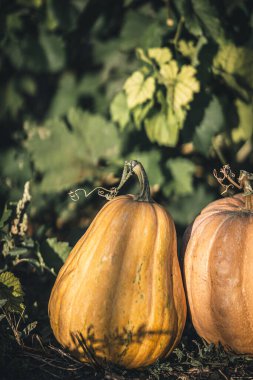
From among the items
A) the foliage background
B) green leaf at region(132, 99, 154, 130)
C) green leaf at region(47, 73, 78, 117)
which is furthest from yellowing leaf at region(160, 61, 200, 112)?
green leaf at region(47, 73, 78, 117)

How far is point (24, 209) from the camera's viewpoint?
279cm

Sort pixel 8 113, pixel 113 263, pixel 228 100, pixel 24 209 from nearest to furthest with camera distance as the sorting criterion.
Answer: pixel 113 263, pixel 24 209, pixel 228 100, pixel 8 113

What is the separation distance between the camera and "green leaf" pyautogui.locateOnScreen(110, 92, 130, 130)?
3.01 metres

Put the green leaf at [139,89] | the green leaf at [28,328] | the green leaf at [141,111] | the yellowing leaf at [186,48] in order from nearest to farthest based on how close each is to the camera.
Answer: the green leaf at [28,328] < the green leaf at [139,89] < the green leaf at [141,111] < the yellowing leaf at [186,48]

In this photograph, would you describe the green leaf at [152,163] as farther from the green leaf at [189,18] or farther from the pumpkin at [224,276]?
the pumpkin at [224,276]

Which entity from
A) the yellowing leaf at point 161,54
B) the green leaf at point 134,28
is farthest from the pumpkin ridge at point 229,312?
the green leaf at point 134,28

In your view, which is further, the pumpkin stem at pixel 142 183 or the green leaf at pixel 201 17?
the green leaf at pixel 201 17

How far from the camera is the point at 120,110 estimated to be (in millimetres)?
3035

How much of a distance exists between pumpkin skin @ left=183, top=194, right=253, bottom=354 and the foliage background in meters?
0.87

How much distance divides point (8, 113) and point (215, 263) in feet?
6.00

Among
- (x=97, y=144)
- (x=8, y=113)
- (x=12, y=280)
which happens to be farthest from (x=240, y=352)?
(x=8, y=113)

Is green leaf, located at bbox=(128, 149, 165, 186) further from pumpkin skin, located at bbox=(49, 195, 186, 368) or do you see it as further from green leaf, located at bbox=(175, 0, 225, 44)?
pumpkin skin, located at bbox=(49, 195, 186, 368)

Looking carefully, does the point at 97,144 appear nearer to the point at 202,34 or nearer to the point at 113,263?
the point at 202,34

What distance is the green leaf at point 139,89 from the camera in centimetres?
279
